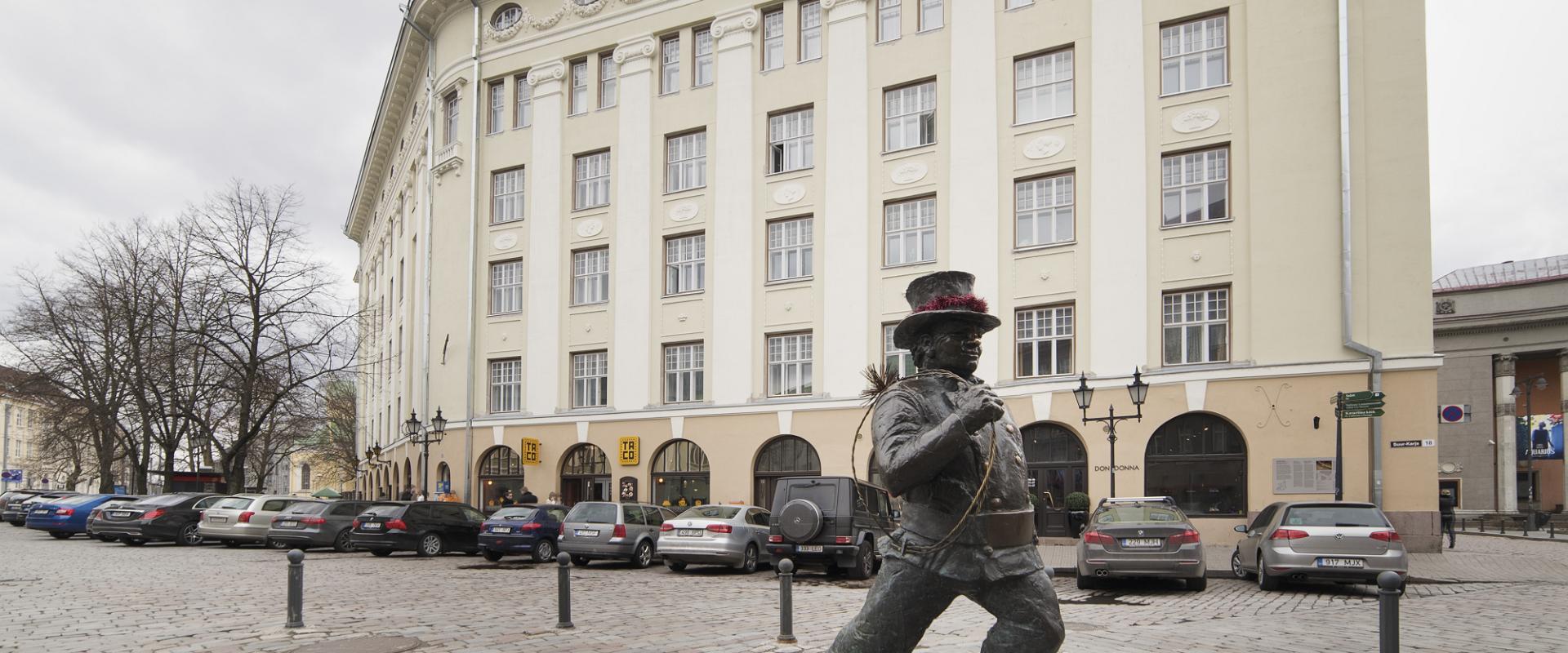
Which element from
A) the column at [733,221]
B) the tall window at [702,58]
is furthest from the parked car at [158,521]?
the tall window at [702,58]

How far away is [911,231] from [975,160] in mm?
2386

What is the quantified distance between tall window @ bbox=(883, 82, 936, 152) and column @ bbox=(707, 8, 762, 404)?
3.95m

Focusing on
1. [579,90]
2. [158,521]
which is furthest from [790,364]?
[158,521]

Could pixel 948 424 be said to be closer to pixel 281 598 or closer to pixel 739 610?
pixel 739 610

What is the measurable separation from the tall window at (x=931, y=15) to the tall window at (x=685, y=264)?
26.8ft

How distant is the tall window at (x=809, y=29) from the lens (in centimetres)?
3014

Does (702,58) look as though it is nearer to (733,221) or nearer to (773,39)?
(773,39)

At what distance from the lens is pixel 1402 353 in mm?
22531

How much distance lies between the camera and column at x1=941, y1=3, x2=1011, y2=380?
26.7 metres

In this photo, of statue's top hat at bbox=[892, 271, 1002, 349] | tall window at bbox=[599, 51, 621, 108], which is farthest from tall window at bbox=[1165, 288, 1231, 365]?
statue's top hat at bbox=[892, 271, 1002, 349]

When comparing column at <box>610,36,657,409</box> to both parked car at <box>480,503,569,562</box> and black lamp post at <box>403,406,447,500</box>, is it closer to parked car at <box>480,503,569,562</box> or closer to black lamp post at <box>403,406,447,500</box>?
black lamp post at <box>403,406,447,500</box>

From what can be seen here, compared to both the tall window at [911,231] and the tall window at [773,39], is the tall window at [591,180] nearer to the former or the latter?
the tall window at [773,39]

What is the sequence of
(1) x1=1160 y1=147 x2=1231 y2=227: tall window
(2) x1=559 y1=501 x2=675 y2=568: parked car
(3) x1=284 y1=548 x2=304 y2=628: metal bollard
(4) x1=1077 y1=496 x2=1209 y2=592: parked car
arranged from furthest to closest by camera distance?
(1) x1=1160 y1=147 x2=1231 y2=227: tall window → (2) x1=559 y1=501 x2=675 y2=568: parked car → (4) x1=1077 y1=496 x2=1209 y2=592: parked car → (3) x1=284 y1=548 x2=304 y2=628: metal bollard

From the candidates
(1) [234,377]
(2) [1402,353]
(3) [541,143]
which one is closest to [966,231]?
(2) [1402,353]
